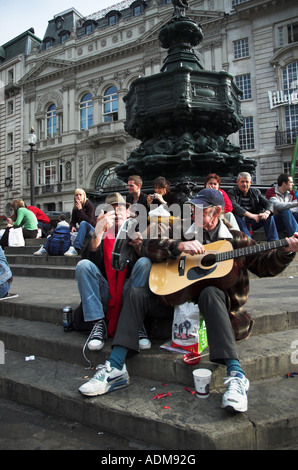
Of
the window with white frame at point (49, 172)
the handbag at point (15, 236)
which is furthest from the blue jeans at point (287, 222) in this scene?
the window with white frame at point (49, 172)

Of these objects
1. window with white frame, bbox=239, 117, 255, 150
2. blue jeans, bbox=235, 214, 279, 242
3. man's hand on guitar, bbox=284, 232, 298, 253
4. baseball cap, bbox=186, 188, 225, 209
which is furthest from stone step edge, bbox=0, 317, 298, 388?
window with white frame, bbox=239, 117, 255, 150

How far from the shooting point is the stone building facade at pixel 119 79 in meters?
23.8

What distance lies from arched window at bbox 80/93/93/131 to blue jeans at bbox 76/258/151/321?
33.3 m

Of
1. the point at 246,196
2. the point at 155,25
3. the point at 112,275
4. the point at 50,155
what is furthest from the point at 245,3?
the point at 112,275

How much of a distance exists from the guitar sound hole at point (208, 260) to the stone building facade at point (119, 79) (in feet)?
75.8

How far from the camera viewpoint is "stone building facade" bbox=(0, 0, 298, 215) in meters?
23.8

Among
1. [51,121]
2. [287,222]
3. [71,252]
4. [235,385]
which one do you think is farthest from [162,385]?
[51,121]

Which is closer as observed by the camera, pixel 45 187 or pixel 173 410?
pixel 173 410

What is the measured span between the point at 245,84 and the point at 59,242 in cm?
2344

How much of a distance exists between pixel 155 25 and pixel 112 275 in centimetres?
3215

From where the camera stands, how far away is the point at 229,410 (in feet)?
6.59

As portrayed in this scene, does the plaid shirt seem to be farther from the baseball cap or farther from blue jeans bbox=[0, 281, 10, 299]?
blue jeans bbox=[0, 281, 10, 299]

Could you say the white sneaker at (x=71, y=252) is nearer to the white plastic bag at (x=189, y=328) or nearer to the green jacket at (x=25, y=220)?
the green jacket at (x=25, y=220)
